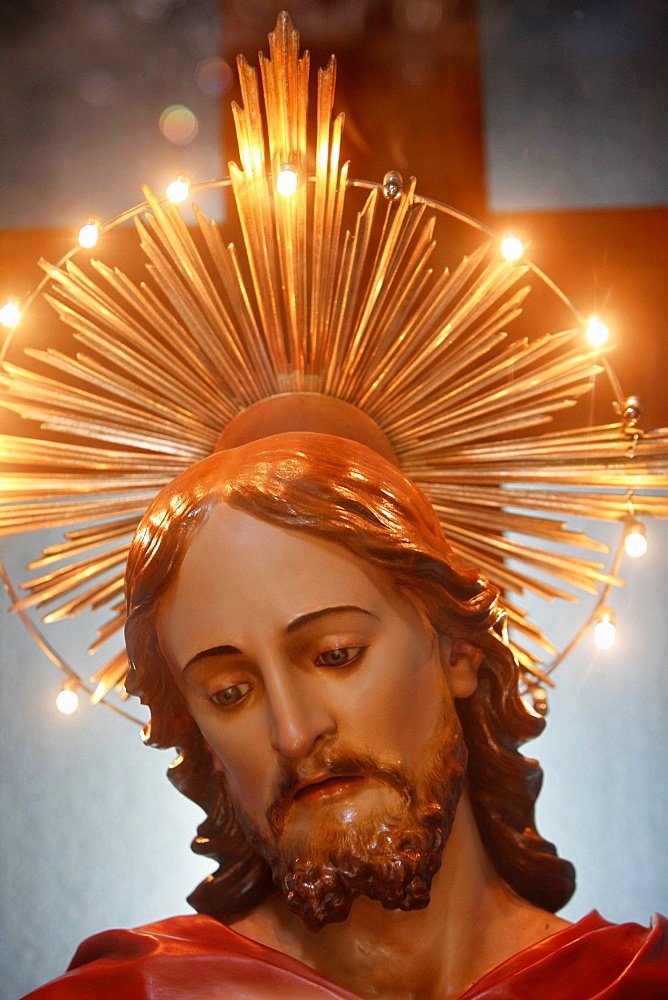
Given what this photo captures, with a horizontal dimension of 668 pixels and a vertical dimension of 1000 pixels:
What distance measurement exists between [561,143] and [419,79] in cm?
33

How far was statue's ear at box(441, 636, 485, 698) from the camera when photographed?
151 cm

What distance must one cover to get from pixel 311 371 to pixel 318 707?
47 cm

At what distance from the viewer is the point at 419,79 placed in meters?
2.16

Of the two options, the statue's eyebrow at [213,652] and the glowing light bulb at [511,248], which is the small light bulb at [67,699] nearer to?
the statue's eyebrow at [213,652]

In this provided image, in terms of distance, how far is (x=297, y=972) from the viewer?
54.7 inches

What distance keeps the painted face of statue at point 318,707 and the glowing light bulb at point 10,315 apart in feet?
1.14

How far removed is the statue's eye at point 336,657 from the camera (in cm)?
138

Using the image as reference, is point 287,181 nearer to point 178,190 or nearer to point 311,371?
point 178,190

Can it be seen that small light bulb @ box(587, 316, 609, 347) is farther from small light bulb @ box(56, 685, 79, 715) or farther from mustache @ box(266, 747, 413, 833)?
small light bulb @ box(56, 685, 79, 715)

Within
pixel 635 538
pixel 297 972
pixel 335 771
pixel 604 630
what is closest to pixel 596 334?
pixel 635 538

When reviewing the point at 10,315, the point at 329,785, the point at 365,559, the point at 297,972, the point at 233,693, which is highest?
the point at 10,315

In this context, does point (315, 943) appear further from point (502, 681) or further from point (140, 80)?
point (140, 80)

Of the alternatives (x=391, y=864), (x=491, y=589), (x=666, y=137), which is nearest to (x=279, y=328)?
(x=491, y=589)

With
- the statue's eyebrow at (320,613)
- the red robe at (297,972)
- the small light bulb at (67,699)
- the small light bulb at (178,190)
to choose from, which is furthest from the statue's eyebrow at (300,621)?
the small light bulb at (178,190)
